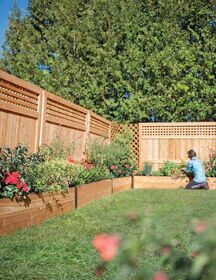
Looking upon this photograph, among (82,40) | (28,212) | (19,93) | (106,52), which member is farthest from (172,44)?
(28,212)

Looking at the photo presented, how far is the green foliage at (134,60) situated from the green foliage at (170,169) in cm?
200

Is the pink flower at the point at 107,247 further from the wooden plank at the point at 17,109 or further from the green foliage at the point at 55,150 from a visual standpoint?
the green foliage at the point at 55,150

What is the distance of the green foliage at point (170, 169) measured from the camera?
38.6 feet

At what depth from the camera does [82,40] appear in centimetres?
1491

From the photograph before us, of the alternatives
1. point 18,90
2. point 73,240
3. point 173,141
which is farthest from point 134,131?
point 73,240

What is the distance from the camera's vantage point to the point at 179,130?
12977 millimetres

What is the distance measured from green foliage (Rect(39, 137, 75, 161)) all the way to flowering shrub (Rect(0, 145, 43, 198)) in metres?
1.19

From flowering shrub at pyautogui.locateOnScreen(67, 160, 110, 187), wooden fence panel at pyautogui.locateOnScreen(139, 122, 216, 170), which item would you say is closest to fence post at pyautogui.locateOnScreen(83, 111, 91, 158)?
flowering shrub at pyautogui.locateOnScreen(67, 160, 110, 187)

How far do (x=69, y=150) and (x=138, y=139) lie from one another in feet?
18.9

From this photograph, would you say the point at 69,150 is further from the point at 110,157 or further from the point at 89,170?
the point at 110,157

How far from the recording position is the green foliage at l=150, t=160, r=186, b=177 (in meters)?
11.8

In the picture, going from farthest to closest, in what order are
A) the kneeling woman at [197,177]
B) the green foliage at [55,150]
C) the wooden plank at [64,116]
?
1. the kneeling woman at [197,177]
2. the wooden plank at [64,116]
3. the green foliage at [55,150]

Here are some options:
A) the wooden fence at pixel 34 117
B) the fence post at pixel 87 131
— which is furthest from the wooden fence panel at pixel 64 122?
the fence post at pixel 87 131

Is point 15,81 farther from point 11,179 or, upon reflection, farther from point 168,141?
point 168,141
